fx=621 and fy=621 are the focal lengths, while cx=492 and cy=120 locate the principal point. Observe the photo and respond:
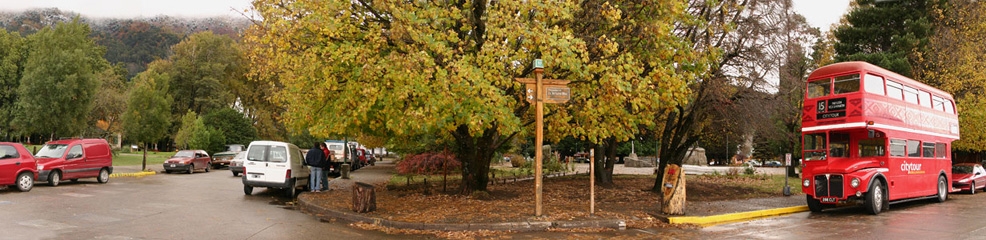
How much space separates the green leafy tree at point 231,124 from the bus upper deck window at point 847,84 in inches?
1805

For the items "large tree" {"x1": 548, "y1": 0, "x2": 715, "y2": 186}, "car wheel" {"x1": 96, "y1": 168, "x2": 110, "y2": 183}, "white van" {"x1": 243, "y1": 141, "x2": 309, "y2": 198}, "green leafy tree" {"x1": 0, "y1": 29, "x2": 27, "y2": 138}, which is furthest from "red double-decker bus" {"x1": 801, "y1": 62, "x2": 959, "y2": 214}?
"green leafy tree" {"x1": 0, "y1": 29, "x2": 27, "y2": 138}

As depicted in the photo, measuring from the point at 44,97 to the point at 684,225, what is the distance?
102 ft

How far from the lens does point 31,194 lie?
16.2 metres

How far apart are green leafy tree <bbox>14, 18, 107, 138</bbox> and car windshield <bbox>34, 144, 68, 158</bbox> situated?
12.2 metres

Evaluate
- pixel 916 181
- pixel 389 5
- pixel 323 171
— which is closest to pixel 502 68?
pixel 389 5

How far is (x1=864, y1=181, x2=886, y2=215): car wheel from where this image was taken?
48.8 ft

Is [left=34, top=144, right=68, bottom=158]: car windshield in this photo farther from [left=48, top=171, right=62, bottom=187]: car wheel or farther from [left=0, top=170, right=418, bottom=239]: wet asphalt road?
[left=0, top=170, right=418, bottom=239]: wet asphalt road

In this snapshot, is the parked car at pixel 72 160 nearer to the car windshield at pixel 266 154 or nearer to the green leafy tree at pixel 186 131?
the car windshield at pixel 266 154

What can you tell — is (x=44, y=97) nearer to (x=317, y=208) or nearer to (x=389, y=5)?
(x=317, y=208)

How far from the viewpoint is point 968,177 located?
76.5 ft

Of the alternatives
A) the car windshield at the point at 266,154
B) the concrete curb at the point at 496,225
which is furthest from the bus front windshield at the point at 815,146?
the car windshield at the point at 266,154

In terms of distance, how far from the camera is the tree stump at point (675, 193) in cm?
1328

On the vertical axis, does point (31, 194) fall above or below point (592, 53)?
below

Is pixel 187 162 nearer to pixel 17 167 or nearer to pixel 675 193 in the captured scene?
pixel 17 167
